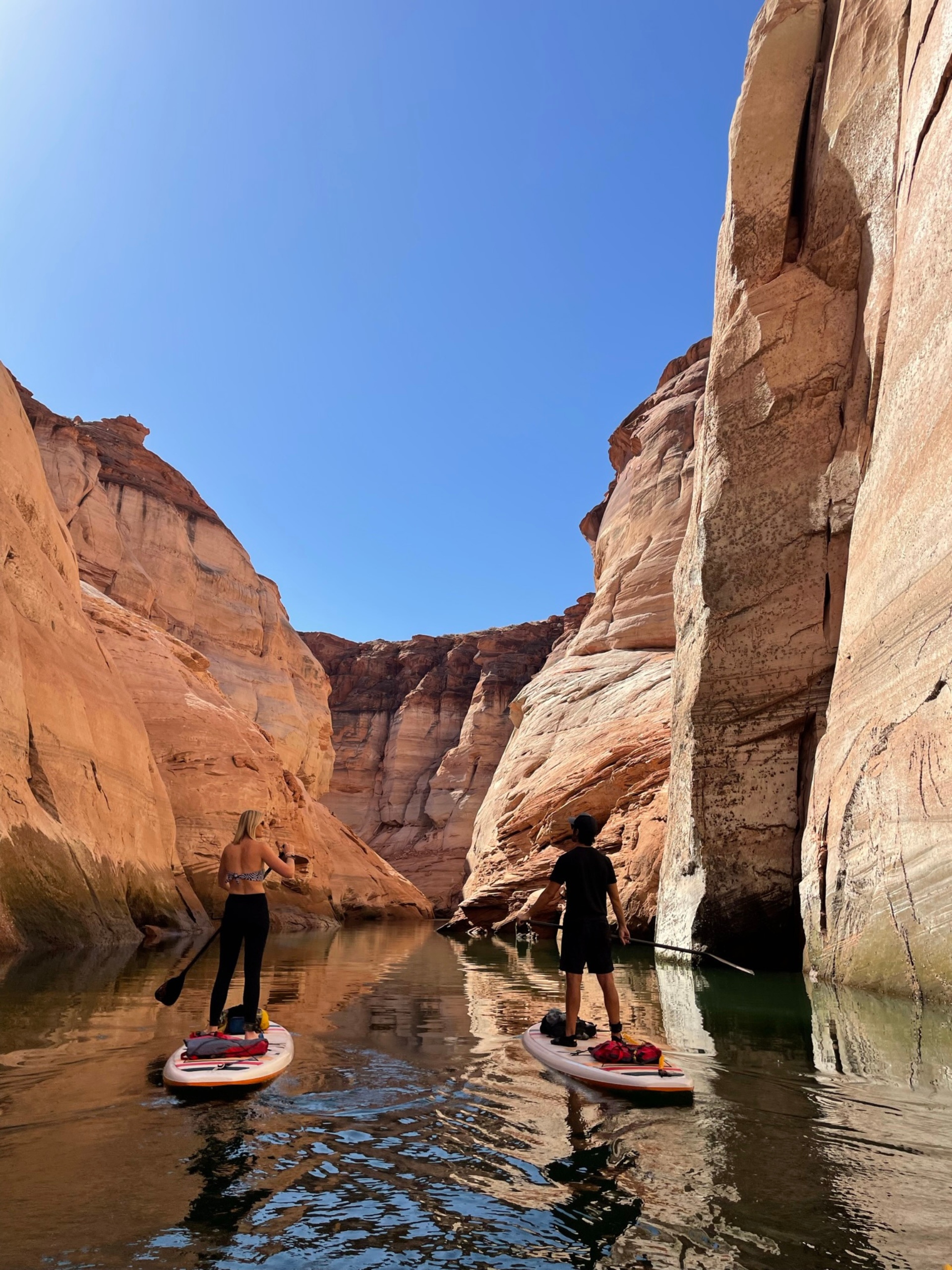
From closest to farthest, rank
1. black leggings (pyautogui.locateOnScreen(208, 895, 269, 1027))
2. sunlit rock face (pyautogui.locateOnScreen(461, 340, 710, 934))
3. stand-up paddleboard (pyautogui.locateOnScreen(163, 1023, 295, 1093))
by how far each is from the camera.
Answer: stand-up paddleboard (pyautogui.locateOnScreen(163, 1023, 295, 1093)) → black leggings (pyautogui.locateOnScreen(208, 895, 269, 1027)) → sunlit rock face (pyautogui.locateOnScreen(461, 340, 710, 934))

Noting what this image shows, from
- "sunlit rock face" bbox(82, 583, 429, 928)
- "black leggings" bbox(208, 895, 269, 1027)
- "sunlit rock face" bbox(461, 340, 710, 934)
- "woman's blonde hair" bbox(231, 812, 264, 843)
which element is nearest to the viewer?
"black leggings" bbox(208, 895, 269, 1027)

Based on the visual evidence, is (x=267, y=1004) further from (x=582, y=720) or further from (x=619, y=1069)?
(x=582, y=720)

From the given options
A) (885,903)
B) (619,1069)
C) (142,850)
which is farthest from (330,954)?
(619,1069)

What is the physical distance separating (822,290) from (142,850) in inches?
695

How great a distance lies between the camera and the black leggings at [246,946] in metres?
5.96

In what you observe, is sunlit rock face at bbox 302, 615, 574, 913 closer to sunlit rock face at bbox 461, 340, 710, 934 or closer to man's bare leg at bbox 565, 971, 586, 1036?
sunlit rock face at bbox 461, 340, 710, 934

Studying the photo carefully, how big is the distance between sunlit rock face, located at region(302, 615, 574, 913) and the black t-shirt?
50.0 metres

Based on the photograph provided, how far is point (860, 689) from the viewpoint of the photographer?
11.6m

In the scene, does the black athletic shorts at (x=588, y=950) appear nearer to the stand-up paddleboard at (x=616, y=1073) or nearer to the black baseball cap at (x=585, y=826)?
the stand-up paddleboard at (x=616, y=1073)

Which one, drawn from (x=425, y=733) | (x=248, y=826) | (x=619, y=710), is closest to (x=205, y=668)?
(x=619, y=710)

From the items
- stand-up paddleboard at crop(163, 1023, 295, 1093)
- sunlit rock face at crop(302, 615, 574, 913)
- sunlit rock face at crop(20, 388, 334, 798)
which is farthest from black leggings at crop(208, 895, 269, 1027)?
sunlit rock face at crop(302, 615, 574, 913)

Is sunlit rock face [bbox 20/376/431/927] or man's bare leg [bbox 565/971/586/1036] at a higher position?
sunlit rock face [bbox 20/376/431/927]

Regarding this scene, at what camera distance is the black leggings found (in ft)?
19.5

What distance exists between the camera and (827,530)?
15.5m
